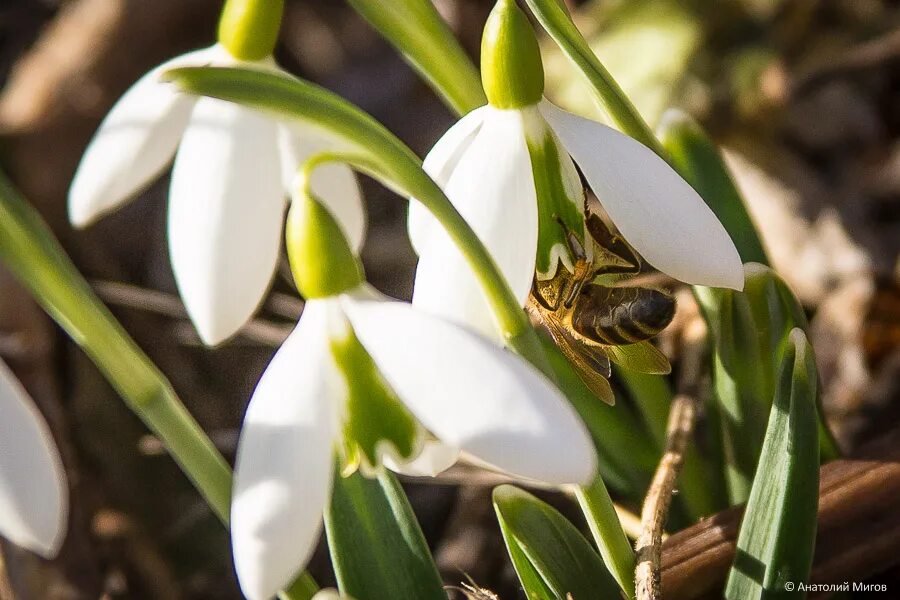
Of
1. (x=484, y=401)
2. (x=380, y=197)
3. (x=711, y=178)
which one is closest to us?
(x=484, y=401)

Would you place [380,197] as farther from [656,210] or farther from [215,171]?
[656,210]

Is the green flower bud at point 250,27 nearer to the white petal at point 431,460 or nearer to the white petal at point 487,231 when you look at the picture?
the white petal at point 487,231

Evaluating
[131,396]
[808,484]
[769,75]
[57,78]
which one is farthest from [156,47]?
[808,484]

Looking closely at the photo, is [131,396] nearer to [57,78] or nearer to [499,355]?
[499,355]

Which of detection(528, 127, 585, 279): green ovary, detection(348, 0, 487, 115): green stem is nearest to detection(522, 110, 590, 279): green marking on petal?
detection(528, 127, 585, 279): green ovary

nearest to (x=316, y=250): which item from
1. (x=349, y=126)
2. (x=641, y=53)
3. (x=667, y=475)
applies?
(x=349, y=126)

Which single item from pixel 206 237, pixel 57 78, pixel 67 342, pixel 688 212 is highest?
pixel 688 212
